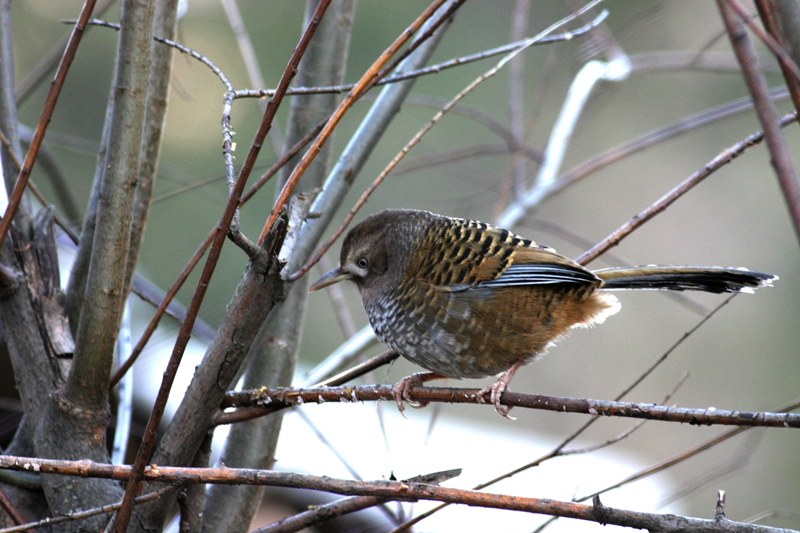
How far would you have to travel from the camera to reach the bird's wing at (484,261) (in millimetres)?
2742

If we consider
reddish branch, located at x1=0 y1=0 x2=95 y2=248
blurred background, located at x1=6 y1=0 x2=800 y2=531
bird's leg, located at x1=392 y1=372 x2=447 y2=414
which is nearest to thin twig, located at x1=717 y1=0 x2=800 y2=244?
bird's leg, located at x1=392 y1=372 x2=447 y2=414

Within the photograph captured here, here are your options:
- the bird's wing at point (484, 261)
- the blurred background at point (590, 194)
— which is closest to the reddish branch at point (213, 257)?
the bird's wing at point (484, 261)

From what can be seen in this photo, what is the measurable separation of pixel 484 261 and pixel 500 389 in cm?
58

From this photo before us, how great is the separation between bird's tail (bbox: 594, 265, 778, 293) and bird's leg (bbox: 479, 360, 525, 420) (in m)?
0.42

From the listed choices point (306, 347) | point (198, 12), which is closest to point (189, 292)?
point (306, 347)

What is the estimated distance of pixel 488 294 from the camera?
2805mm

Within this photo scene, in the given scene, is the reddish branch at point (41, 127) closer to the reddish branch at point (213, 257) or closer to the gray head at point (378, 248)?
the reddish branch at point (213, 257)

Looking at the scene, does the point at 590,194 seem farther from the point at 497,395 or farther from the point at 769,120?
the point at 769,120

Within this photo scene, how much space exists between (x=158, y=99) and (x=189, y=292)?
15.1 feet

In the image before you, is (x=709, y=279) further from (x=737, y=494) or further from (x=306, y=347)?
(x=737, y=494)

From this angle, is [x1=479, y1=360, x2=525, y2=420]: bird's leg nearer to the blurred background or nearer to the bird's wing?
the bird's wing

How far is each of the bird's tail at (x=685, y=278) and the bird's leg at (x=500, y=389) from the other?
416 mm

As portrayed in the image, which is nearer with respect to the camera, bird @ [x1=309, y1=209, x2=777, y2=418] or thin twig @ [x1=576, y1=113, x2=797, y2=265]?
thin twig @ [x1=576, y1=113, x2=797, y2=265]

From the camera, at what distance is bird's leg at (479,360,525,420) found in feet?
7.29
